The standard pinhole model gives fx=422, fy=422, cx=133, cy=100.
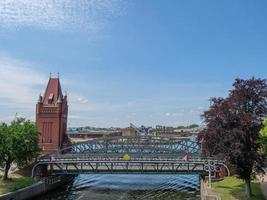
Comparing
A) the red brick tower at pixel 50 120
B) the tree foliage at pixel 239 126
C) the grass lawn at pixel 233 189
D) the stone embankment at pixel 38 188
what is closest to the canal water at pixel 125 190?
the stone embankment at pixel 38 188

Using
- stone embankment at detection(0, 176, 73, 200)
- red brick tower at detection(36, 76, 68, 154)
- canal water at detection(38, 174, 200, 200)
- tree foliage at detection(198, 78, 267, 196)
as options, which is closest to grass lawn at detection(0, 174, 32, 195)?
stone embankment at detection(0, 176, 73, 200)

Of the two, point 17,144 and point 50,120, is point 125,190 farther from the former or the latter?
point 50,120

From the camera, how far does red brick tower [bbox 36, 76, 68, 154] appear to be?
81.2m

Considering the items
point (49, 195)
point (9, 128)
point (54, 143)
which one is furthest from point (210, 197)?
point (54, 143)

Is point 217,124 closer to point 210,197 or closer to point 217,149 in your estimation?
point 217,149

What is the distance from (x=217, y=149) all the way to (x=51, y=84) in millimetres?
49317

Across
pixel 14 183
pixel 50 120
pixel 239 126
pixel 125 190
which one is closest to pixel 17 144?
pixel 14 183

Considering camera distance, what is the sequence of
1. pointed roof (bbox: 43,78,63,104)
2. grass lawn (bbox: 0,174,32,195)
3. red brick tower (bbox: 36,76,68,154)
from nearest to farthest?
grass lawn (bbox: 0,174,32,195) → red brick tower (bbox: 36,76,68,154) → pointed roof (bbox: 43,78,63,104)

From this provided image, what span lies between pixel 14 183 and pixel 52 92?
32.9 metres

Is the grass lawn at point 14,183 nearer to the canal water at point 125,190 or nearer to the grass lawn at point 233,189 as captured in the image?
the canal water at point 125,190

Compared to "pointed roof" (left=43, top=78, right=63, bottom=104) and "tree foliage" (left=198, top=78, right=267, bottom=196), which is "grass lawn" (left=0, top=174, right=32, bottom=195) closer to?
"tree foliage" (left=198, top=78, right=267, bottom=196)

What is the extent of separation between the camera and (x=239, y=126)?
135 ft

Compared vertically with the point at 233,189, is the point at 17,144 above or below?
above

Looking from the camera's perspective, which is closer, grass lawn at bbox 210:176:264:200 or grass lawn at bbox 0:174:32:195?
grass lawn at bbox 210:176:264:200
